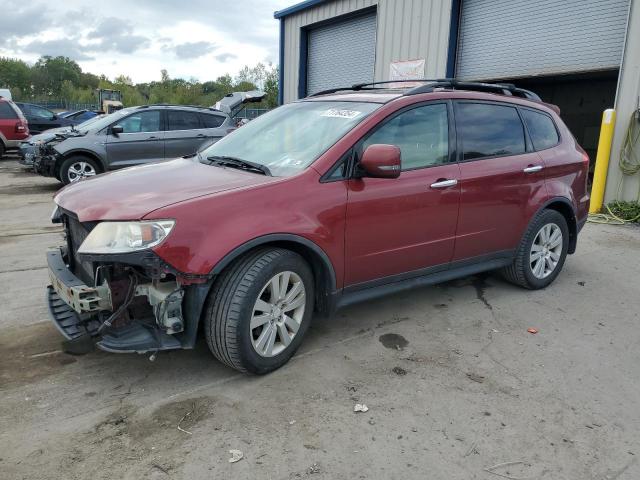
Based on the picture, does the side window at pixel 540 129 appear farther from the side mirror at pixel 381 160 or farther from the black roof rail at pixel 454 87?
the side mirror at pixel 381 160

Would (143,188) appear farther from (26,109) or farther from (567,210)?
(26,109)

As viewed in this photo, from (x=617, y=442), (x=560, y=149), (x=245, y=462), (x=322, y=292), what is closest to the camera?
(x=245, y=462)

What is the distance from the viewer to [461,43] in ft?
36.3

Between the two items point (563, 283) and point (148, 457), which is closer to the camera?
point (148, 457)

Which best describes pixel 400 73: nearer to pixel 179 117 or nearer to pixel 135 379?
pixel 179 117

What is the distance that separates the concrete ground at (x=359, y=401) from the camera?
2.41m

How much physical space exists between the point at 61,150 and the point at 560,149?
853 cm

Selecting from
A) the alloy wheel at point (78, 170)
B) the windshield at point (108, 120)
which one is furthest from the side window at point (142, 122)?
the alloy wheel at point (78, 170)

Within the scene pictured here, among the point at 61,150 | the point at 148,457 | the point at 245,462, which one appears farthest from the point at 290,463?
the point at 61,150

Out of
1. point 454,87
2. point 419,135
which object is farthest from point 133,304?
point 454,87

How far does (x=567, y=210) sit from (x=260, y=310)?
3.37 metres

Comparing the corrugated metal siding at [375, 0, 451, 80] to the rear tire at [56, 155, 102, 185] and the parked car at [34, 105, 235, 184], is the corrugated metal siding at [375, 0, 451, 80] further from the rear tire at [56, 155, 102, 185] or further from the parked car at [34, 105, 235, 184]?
the rear tire at [56, 155, 102, 185]

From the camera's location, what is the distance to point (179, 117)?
10.4m

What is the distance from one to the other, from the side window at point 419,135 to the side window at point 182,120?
7554 mm
